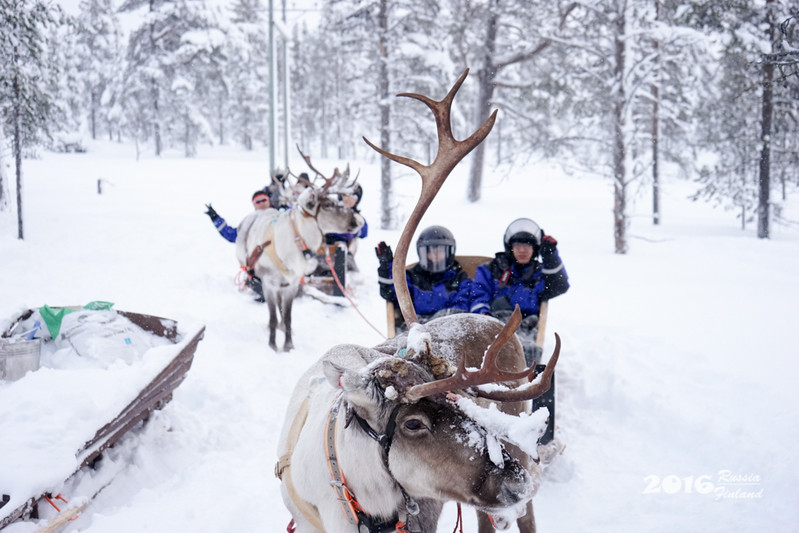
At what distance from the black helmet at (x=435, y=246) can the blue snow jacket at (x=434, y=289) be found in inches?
4.1

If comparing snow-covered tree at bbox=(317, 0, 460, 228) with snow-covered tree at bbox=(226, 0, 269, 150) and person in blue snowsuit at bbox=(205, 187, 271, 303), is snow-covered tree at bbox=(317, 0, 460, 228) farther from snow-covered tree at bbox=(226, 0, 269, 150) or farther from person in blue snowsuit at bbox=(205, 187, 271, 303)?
snow-covered tree at bbox=(226, 0, 269, 150)

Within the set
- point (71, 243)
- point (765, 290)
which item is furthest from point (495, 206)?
point (71, 243)

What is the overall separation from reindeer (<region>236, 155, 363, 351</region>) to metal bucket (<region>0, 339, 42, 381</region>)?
299cm

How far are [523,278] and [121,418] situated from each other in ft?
10.6

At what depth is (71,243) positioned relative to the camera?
11102mm

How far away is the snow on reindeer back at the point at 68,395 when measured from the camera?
9.02 ft

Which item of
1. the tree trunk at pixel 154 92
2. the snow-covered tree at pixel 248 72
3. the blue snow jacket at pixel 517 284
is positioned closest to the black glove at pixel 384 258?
the blue snow jacket at pixel 517 284

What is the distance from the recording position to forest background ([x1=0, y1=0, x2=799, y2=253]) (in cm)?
1020

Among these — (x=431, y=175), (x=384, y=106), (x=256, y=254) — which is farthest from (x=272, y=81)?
(x=431, y=175)

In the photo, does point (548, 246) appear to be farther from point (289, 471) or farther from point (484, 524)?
point (289, 471)

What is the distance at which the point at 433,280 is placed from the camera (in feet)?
15.2

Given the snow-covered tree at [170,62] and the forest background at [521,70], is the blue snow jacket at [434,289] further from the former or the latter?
the snow-covered tree at [170,62]

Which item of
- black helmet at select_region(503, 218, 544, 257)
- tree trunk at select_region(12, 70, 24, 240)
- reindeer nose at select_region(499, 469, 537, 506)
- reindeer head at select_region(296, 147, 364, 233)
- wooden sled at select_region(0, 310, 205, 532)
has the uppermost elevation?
tree trunk at select_region(12, 70, 24, 240)

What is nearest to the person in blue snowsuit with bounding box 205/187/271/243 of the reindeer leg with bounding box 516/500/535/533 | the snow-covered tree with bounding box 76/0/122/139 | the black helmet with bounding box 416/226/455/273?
the black helmet with bounding box 416/226/455/273
